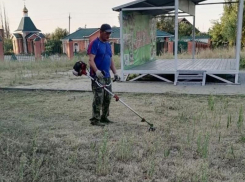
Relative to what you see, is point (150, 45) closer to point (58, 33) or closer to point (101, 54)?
point (101, 54)

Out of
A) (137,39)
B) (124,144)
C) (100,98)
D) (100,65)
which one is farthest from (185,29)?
(124,144)

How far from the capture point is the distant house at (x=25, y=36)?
133 feet

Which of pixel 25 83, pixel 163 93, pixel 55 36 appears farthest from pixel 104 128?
pixel 55 36

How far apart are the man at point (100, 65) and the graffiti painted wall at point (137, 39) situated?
531cm

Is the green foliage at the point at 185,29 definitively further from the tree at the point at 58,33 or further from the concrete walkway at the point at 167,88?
the concrete walkway at the point at 167,88

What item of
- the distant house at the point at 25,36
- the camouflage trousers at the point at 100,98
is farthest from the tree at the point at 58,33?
the camouflage trousers at the point at 100,98

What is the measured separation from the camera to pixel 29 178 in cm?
343

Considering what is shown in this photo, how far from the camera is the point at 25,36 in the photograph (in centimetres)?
4162

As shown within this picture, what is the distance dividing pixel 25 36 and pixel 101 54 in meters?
39.2

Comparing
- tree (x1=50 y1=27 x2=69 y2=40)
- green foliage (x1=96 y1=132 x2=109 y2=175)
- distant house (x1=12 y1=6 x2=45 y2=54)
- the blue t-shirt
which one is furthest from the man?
tree (x1=50 y1=27 x2=69 y2=40)

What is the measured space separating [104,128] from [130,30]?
668 cm

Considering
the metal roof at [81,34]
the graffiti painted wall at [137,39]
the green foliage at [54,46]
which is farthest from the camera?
the metal roof at [81,34]

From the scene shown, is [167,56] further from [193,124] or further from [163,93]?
[193,124]

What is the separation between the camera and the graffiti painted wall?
10812 mm
